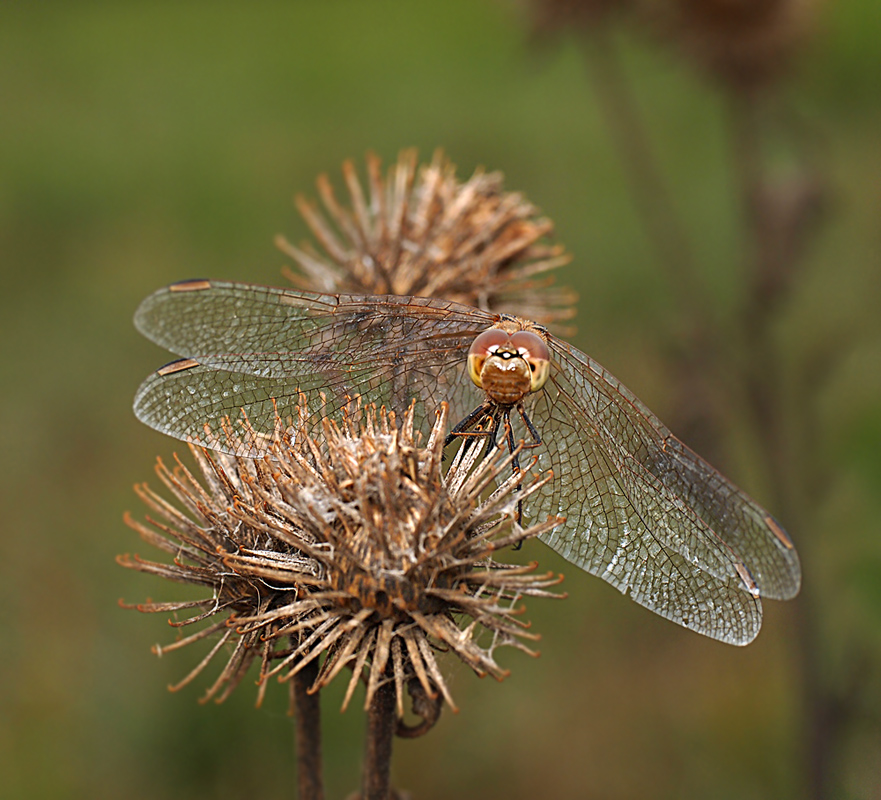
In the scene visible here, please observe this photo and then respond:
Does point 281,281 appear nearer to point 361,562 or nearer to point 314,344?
point 314,344

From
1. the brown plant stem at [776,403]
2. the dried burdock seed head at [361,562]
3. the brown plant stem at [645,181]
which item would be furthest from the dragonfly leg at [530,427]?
the brown plant stem at [645,181]

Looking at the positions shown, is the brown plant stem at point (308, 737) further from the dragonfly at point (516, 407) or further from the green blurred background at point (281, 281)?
the dragonfly at point (516, 407)

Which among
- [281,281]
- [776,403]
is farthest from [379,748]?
[281,281]

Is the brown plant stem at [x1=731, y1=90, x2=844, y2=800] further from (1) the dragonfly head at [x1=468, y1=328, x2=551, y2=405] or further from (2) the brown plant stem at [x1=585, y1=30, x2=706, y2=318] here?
(1) the dragonfly head at [x1=468, y1=328, x2=551, y2=405]

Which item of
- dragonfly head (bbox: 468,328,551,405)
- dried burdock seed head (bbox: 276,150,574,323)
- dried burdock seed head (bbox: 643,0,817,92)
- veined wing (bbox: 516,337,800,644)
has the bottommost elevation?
veined wing (bbox: 516,337,800,644)

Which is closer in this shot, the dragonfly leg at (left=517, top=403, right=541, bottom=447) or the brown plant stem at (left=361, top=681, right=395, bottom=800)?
the brown plant stem at (left=361, top=681, right=395, bottom=800)

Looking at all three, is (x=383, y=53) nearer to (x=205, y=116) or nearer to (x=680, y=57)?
(x=205, y=116)

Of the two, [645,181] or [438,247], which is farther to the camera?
[645,181]

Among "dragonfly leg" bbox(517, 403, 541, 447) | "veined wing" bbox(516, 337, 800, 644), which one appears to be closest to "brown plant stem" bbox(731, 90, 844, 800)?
"veined wing" bbox(516, 337, 800, 644)
